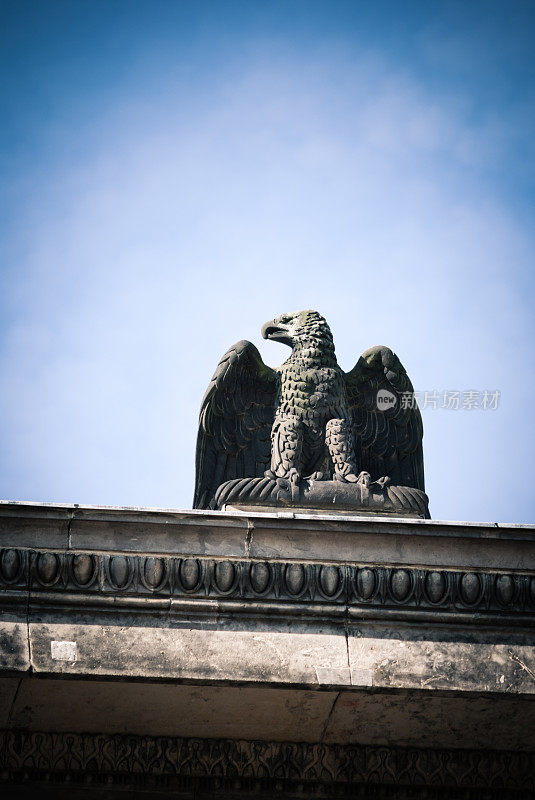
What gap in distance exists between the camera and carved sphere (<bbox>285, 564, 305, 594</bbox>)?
4788mm

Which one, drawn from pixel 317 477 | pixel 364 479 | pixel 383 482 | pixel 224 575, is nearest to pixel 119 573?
pixel 224 575

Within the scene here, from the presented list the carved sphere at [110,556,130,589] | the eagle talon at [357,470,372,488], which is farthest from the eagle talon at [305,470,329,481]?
the carved sphere at [110,556,130,589]

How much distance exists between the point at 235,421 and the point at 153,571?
1864 millimetres

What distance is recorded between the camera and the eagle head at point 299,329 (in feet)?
22.5

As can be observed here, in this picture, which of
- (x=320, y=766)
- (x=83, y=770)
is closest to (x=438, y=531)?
(x=320, y=766)

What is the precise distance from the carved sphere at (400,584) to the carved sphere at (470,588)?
0.27 metres

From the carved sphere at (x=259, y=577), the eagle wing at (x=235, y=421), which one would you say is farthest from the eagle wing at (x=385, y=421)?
the carved sphere at (x=259, y=577)

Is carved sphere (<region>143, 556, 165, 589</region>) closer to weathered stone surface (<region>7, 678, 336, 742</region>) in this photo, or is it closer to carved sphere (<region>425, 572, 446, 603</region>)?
weathered stone surface (<region>7, 678, 336, 742</region>)

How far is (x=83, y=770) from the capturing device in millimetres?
5008

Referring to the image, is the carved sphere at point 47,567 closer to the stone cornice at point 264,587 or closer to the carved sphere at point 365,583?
the stone cornice at point 264,587

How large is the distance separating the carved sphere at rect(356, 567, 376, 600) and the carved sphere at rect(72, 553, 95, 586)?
4.14 ft

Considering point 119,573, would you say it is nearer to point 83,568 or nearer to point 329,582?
point 83,568

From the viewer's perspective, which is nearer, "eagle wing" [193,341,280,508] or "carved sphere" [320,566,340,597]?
"carved sphere" [320,566,340,597]

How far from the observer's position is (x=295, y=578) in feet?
15.8
